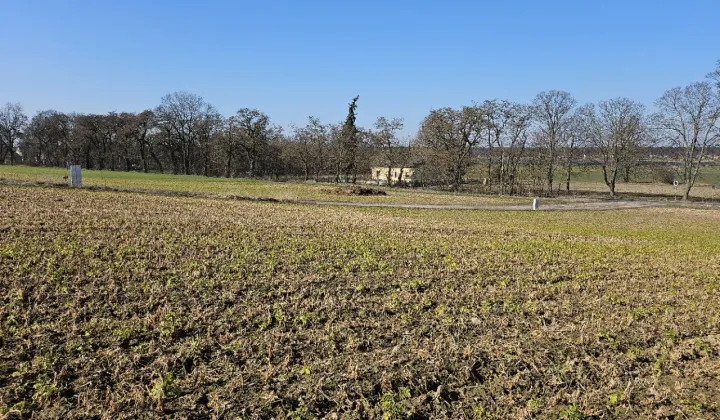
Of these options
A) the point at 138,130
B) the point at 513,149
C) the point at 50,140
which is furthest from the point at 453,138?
the point at 50,140

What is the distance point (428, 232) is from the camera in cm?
1836

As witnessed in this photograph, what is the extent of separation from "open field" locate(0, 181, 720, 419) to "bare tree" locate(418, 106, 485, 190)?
4796cm

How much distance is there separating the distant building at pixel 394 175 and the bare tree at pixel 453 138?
9658mm

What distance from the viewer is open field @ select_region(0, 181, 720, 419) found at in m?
4.98

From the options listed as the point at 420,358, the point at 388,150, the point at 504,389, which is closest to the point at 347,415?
the point at 420,358

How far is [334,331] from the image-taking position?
672cm

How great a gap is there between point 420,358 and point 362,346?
85 cm

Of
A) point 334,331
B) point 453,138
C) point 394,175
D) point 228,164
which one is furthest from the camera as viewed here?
point 228,164

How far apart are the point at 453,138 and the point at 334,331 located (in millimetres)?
58032

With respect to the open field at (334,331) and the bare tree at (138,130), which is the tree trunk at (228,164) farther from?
the open field at (334,331)

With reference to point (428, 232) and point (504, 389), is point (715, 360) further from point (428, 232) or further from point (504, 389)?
point (428, 232)

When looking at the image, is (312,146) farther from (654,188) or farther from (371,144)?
(654,188)

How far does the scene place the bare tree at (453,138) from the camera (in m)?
59.6

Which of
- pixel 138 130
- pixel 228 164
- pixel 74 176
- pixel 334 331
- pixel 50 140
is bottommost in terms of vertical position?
pixel 334 331
